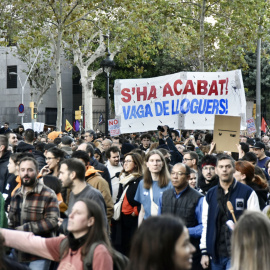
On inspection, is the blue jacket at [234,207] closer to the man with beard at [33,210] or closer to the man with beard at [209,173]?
the man with beard at [33,210]

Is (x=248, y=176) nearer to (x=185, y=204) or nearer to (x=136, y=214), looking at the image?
(x=185, y=204)

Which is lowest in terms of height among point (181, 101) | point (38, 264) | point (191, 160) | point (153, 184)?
point (38, 264)

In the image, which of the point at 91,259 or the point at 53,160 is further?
the point at 53,160

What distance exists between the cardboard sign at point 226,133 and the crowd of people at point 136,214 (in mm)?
205

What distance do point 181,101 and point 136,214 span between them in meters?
6.92

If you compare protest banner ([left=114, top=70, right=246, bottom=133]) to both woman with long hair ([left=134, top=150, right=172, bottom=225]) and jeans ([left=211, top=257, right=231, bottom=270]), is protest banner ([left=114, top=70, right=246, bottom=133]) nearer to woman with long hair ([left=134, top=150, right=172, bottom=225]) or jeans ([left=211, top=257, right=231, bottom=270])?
woman with long hair ([left=134, top=150, right=172, bottom=225])

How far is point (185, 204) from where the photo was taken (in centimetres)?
718

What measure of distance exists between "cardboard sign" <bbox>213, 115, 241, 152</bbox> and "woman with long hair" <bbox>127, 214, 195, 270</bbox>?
9099 millimetres

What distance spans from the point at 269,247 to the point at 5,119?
2115 inches

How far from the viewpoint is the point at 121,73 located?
55969 millimetres

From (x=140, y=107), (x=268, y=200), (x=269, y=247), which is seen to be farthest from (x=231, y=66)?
(x=269, y=247)

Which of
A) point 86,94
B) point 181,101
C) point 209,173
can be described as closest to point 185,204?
point 209,173

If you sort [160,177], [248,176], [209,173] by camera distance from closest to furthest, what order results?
[248,176], [160,177], [209,173]

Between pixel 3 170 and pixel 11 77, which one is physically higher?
pixel 11 77
